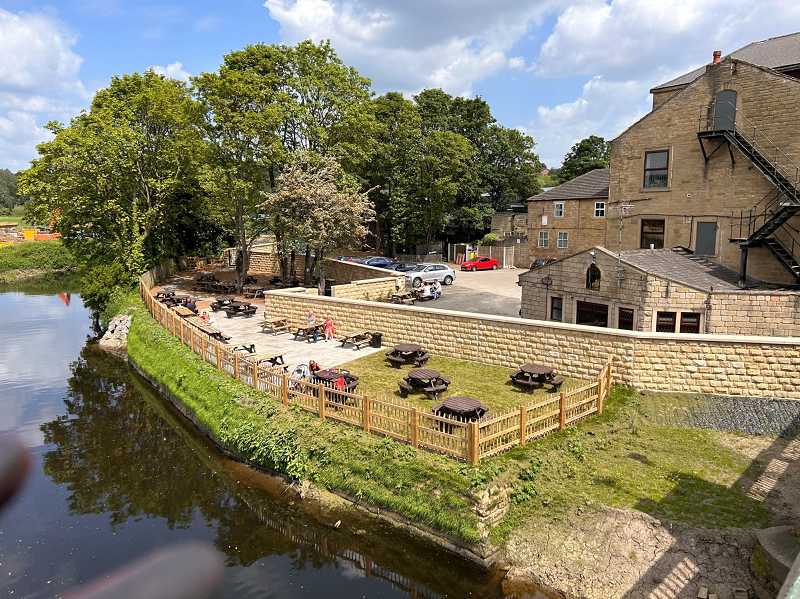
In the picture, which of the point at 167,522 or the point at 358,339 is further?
the point at 358,339

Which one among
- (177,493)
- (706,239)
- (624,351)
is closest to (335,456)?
(177,493)

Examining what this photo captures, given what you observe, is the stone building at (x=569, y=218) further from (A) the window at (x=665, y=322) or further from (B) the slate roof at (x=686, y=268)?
(A) the window at (x=665, y=322)

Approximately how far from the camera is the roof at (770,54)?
23.5m

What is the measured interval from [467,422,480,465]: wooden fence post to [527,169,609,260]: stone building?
33.7 meters

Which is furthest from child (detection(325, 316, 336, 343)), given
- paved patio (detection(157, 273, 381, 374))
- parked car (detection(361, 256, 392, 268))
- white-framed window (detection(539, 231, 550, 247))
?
white-framed window (detection(539, 231, 550, 247))

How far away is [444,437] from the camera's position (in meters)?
12.3

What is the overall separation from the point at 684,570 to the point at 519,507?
322cm

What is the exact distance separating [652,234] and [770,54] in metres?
9.82

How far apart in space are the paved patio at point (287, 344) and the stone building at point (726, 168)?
15.0 meters

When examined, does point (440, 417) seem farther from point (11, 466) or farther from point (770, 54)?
point (770, 54)

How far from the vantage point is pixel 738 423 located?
47.9 ft

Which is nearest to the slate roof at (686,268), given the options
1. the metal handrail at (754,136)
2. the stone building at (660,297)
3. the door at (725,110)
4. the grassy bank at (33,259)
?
the stone building at (660,297)

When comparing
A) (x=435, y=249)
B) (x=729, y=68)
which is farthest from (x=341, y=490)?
(x=435, y=249)

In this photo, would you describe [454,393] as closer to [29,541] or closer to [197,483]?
[197,483]
